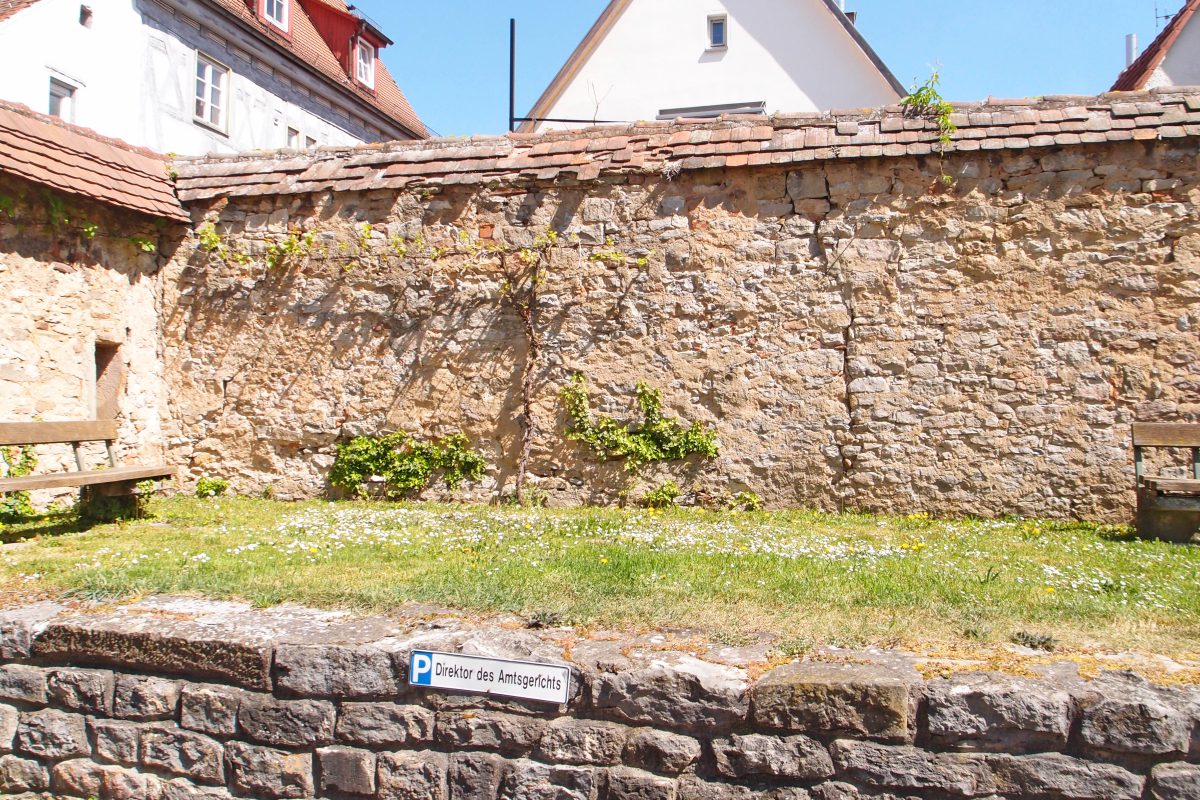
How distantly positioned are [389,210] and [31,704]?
5.19m

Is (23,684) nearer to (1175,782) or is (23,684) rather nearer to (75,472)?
(75,472)

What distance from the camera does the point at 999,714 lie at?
2.82 meters

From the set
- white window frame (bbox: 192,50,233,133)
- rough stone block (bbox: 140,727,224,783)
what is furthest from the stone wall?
white window frame (bbox: 192,50,233,133)

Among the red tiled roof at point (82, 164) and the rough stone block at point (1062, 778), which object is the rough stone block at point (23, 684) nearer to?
the rough stone block at point (1062, 778)

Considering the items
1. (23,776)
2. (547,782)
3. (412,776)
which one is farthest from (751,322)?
(23,776)

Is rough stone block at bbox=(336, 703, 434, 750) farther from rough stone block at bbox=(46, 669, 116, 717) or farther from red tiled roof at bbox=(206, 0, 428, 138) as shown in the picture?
red tiled roof at bbox=(206, 0, 428, 138)

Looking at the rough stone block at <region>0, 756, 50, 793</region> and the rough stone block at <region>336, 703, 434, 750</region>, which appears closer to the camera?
the rough stone block at <region>336, 703, 434, 750</region>

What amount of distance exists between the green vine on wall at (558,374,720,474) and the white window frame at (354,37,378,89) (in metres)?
15.8

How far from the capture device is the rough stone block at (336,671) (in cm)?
328

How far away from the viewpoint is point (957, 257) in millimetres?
6676

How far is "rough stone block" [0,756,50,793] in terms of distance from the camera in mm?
3666

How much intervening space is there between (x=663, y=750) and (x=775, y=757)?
16.5 inches

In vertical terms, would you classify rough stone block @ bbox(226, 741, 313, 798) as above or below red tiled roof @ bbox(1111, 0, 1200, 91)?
below

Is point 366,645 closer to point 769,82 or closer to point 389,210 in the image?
point 389,210
